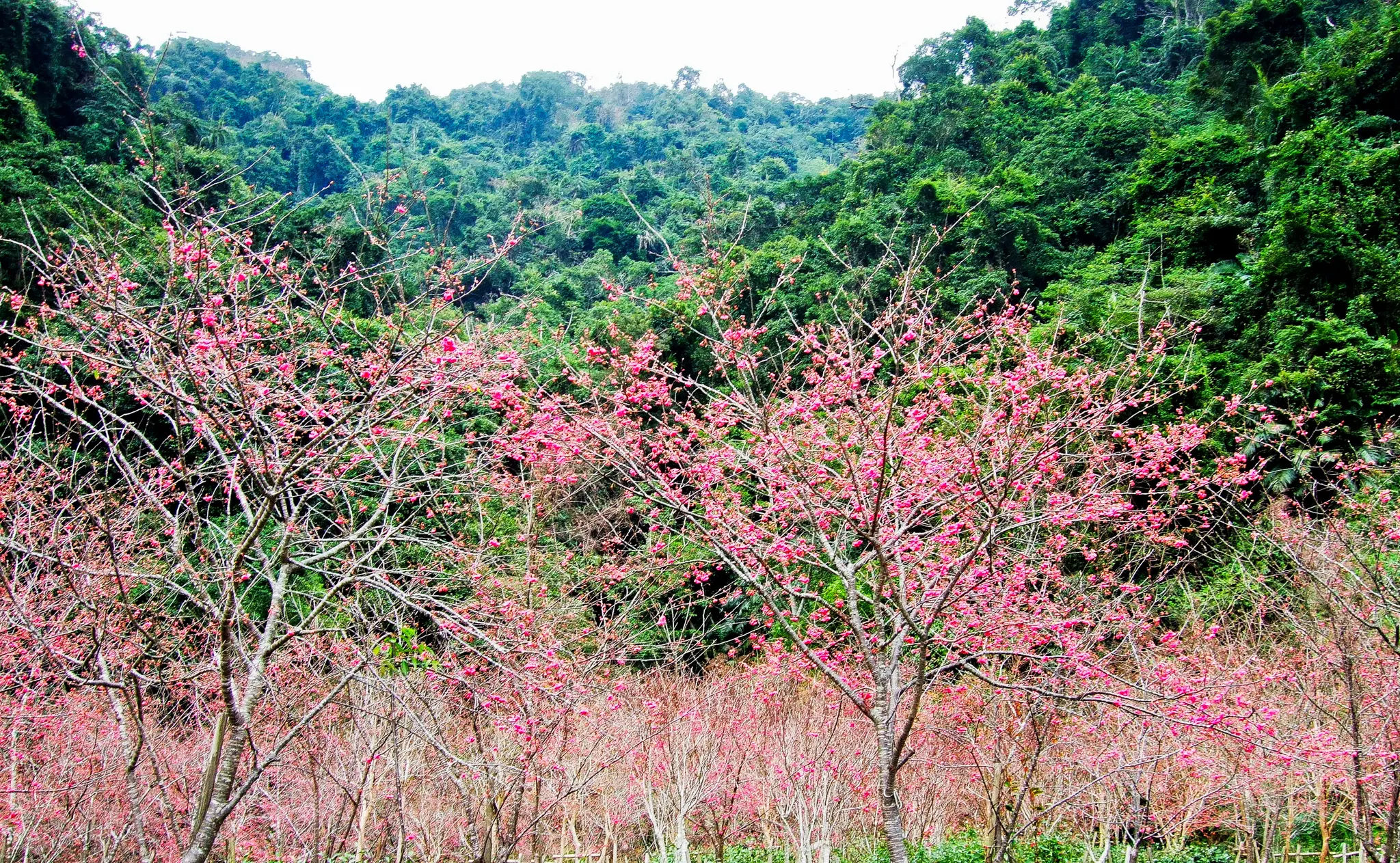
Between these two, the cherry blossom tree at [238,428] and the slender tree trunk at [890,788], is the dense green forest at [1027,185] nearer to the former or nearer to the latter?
the cherry blossom tree at [238,428]

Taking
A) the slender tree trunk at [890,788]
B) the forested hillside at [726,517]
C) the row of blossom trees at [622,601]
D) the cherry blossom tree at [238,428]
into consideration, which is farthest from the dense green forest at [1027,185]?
the slender tree trunk at [890,788]

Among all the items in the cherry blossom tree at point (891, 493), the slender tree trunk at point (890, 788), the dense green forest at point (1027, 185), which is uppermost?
the dense green forest at point (1027, 185)

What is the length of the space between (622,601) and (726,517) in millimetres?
2992

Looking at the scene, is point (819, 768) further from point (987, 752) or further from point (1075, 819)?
point (1075, 819)

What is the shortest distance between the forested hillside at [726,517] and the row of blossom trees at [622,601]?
7 centimetres

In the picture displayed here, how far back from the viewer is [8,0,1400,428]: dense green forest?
11.7 metres

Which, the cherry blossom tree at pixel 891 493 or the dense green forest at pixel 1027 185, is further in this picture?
the dense green forest at pixel 1027 185

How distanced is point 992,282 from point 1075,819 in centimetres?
1081

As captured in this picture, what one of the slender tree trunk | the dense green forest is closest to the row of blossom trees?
the slender tree trunk

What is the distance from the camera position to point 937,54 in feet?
104

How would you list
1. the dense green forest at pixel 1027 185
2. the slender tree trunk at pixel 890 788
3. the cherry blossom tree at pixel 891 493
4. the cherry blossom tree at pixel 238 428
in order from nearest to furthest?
the cherry blossom tree at pixel 238 428 < the slender tree trunk at pixel 890 788 < the cherry blossom tree at pixel 891 493 < the dense green forest at pixel 1027 185

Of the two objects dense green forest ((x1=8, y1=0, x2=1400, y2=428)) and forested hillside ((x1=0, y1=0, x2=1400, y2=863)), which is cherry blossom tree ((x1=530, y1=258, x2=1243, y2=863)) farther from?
dense green forest ((x1=8, y1=0, x2=1400, y2=428))

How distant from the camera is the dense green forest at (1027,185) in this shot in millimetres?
11734

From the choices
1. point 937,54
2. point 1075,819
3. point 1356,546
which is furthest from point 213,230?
point 937,54
